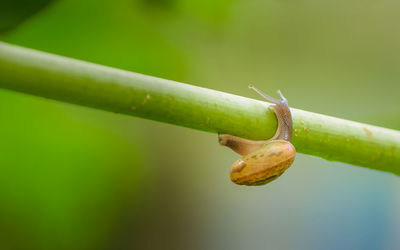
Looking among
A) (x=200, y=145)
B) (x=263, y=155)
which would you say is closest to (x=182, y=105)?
(x=263, y=155)

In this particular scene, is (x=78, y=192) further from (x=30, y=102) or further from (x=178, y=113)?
(x=178, y=113)

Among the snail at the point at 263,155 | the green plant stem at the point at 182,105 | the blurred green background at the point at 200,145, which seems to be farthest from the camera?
the blurred green background at the point at 200,145

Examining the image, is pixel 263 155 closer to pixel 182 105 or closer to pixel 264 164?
pixel 264 164

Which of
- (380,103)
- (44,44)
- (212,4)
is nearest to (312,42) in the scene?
(380,103)

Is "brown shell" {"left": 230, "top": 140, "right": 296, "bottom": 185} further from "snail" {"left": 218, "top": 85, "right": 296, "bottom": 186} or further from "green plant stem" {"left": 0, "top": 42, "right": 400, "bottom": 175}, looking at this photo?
"green plant stem" {"left": 0, "top": 42, "right": 400, "bottom": 175}

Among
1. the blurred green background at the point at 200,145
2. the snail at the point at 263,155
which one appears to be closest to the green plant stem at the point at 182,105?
the snail at the point at 263,155

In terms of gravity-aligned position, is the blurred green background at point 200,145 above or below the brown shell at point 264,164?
below

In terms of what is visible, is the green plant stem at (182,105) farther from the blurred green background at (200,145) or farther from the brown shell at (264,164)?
the blurred green background at (200,145)

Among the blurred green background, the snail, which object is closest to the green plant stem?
the snail
